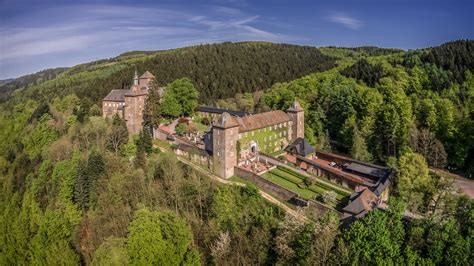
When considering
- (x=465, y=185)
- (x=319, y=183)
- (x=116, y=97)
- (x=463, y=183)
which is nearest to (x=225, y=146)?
(x=319, y=183)

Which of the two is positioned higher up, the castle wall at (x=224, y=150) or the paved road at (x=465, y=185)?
the castle wall at (x=224, y=150)

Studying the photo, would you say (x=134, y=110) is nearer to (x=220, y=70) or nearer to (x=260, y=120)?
(x=260, y=120)

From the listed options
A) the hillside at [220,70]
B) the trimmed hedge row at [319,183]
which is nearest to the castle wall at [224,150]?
the trimmed hedge row at [319,183]

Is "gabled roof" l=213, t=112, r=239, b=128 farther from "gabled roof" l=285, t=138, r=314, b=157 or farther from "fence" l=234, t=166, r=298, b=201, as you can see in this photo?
"gabled roof" l=285, t=138, r=314, b=157

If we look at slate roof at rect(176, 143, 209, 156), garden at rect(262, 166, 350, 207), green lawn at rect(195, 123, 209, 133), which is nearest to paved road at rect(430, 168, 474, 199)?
garden at rect(262, 166, 350, 207)

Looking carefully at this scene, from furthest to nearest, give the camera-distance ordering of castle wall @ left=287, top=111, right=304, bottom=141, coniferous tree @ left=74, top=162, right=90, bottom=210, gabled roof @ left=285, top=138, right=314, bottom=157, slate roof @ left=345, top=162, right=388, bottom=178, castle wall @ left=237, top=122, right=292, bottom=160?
castle wall @ left=287, top=111, right=304, bottom=141 → gabled roof @ left=285, top=138, right=314, bottom=157 → castle wall @ left=237, top=122, right=292, bottom=160 → coniferous tree @ left=74, top=162, right=90, bottom=210 → slate roof @ left=345, top=162, right=388, bottom=178

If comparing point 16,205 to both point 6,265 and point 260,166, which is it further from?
point 260,166

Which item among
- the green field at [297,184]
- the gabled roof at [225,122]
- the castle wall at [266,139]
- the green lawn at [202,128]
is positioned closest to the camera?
the green field at [297,184]

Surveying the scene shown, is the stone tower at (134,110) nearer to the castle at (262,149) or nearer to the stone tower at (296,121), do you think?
the castle at (262,149)
